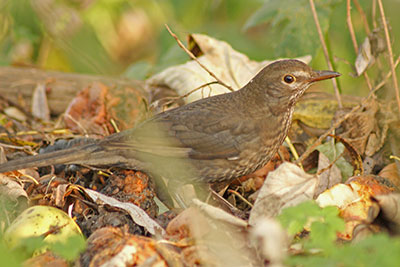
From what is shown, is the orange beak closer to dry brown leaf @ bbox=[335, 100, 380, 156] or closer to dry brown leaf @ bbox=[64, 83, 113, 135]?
dry brown leaf @ bbox=[335, 100, 380, 156]

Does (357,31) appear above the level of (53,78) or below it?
above

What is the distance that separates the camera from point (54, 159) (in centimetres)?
402

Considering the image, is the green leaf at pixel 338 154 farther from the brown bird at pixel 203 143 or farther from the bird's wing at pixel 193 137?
the bird's wing at pixel 193 137

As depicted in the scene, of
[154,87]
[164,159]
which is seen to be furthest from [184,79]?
[164,159]

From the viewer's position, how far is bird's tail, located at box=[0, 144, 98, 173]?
152 inches

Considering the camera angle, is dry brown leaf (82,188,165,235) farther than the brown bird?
No

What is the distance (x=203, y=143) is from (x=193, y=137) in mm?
84

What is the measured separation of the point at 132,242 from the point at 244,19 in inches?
233

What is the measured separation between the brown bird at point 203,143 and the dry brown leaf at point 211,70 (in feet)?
2.95

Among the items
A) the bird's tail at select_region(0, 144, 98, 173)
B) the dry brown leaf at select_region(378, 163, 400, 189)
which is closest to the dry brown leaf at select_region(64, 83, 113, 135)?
the bird's tail at select_region(0, 144, 98, 173)

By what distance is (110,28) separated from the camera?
26.9ft

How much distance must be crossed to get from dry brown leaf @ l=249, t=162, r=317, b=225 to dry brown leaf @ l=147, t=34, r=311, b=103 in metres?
1.91

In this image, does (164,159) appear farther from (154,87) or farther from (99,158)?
(154,87)

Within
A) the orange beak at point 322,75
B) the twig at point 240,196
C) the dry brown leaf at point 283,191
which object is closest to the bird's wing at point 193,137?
the twig at point 240,196
